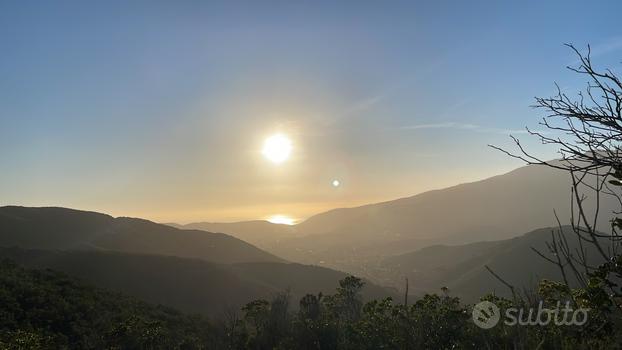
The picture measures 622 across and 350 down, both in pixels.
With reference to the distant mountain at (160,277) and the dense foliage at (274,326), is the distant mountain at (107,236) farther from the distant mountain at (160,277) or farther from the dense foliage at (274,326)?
the dense foliage at (274,326)

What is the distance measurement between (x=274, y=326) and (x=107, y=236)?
11452 centimetres

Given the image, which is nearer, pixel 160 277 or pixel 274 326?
pixel 274 326

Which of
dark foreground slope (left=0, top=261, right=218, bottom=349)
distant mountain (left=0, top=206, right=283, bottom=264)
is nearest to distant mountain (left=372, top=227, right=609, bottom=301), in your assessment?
distant mountain (left=0, top=206, right=283, bottom=264)

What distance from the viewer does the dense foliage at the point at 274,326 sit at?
6.92 m

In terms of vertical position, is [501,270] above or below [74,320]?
above

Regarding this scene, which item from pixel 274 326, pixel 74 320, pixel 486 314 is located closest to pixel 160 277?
pixel 74 320

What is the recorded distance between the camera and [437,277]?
163000 mm

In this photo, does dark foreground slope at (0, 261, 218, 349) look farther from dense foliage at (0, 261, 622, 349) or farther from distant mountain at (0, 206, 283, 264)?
distant mountain at (0, 206, 283, 264)

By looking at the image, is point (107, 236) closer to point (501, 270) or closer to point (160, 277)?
point (160, 277)

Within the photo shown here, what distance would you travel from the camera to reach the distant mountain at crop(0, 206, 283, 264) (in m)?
95.4

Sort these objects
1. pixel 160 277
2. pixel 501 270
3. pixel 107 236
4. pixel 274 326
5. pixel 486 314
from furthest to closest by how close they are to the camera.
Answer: pixel 501 270, pixel 107 236, pixel 160 277, pixel 274 326, pixel 486 314

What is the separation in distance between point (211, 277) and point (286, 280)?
27220 mm

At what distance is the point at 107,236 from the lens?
114m

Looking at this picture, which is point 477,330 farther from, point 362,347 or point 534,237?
point 534,237
